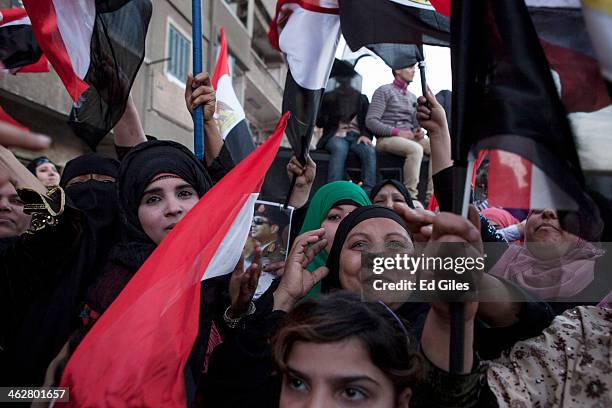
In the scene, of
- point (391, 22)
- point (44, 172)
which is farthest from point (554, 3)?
point (44, 172)

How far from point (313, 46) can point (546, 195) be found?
67.1 inches

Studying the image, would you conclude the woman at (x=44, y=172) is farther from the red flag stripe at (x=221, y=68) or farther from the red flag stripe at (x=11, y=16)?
the red flag stripe at (x=221, y=68)

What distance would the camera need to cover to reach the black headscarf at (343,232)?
1847 mm

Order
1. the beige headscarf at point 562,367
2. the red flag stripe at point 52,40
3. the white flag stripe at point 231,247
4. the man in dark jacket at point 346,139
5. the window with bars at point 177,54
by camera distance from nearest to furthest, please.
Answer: the beige headscarf at point 562,367 < the white flag stripe at point 231,247 < the red flag stripe at point 52,40 < the man in dark jacket at point 346,139 < the window with bars at point 177,54

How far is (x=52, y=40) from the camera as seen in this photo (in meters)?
2.19

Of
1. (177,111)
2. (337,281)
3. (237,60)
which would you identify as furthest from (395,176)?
(237,60)

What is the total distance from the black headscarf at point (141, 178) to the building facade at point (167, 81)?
2276 mm

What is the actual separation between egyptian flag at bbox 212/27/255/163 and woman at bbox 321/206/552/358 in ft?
3.60

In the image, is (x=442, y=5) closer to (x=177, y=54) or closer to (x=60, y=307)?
(x=60, y=307)

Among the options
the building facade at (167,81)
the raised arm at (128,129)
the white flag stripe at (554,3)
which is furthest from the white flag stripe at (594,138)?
the building facade at (167,81)

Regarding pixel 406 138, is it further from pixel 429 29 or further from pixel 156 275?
pixel 156 275

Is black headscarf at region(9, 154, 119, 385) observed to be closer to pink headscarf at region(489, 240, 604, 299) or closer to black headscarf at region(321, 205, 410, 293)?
black headscarf at region(321, 205, 410, 293)

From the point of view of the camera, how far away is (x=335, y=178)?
14.2 feet

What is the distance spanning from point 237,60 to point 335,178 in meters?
11.5
